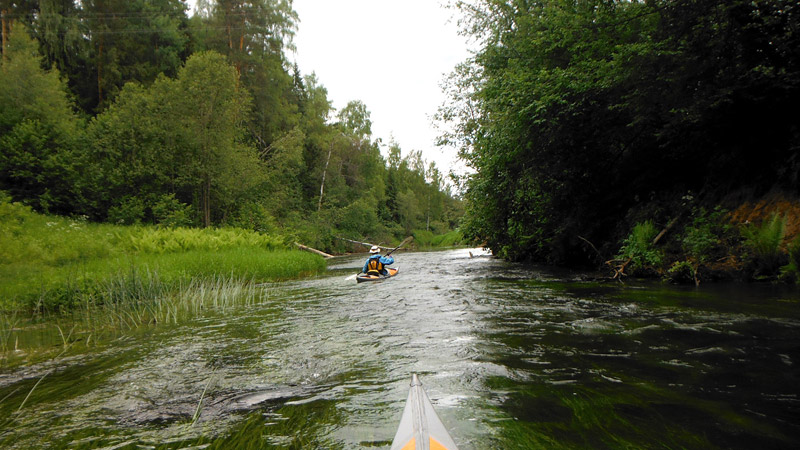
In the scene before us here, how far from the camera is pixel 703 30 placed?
7.65 metres

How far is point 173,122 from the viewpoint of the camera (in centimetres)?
2039

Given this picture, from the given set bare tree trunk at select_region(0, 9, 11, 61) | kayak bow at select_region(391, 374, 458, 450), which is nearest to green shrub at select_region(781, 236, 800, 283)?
kayak bow at select_region(391, 374, 458, 450)

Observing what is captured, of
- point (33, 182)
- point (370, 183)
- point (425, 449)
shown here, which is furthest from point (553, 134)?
point (370, 183)

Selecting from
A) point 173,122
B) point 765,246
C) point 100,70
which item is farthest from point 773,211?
point 100,70

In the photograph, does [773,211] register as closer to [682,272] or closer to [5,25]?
[682,272]

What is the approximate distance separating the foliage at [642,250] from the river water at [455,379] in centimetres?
231

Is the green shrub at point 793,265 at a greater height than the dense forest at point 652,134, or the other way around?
the dense forest at point 652,134

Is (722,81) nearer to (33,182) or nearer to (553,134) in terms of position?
(553,134)

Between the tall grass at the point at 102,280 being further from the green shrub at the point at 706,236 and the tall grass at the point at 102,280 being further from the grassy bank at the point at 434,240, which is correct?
the grassy bank at the point at 434,240

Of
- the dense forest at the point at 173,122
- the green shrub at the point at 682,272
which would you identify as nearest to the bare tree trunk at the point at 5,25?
the dense forest at the point at 173,122

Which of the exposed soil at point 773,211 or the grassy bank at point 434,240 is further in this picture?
the grassy bank at point 434,240

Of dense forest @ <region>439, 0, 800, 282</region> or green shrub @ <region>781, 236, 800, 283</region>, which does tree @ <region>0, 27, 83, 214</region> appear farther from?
green shrub @ <region>781, 236, 800, 283</region>

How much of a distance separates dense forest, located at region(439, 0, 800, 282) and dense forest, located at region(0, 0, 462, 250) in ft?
49.2

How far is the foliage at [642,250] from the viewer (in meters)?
9.44
